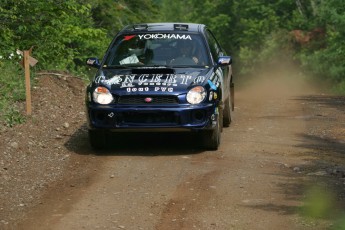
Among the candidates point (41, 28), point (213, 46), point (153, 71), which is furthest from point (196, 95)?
point (41, 28)

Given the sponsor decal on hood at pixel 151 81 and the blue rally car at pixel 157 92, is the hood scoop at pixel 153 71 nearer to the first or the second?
the blue rally car at pixel 157 92

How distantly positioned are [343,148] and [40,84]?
6924mm

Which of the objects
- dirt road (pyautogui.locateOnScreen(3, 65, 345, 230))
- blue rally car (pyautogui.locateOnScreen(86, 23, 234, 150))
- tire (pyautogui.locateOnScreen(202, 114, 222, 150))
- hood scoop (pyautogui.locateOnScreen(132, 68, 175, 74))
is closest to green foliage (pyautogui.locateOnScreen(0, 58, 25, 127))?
dirt road (pyautogui.locateOnScreen(3, 65, 345, 230))

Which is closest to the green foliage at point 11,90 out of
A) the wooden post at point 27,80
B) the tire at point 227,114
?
the wooden post at point 27,80

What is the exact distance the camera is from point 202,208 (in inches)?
337

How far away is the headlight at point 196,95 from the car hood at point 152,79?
8cm

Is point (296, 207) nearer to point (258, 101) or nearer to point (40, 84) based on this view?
point (40, 84)

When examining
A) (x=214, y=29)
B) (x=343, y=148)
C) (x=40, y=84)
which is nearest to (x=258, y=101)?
(x=40, y=84)

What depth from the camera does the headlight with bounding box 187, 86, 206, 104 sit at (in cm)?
1163

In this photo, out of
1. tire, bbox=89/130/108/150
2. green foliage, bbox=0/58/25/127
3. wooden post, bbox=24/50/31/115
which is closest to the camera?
tire, bbox=89/130/108/150

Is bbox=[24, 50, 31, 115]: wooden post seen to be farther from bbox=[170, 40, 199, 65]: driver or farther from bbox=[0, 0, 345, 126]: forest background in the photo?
bbox=[170, 40, 199, 65]: driver

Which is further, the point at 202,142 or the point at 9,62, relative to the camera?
the point at 9,62

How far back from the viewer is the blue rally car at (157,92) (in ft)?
38.1

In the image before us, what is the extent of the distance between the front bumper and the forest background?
2.34 metres
